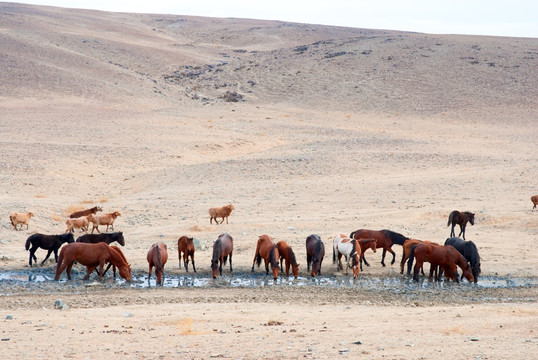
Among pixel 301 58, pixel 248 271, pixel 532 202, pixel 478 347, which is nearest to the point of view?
pixel 478 347

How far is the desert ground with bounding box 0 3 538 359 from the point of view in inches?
→ 414

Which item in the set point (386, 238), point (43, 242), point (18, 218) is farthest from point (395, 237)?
point (18, 218)

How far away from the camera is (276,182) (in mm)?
30750

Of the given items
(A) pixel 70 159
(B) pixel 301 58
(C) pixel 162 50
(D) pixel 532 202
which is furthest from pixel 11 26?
(D) pixel 532 202

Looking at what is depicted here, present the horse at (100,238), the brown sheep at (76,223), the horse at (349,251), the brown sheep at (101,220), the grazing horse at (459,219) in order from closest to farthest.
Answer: the horse at (349,251)
the horse at (100,238)
the grazing horse at (459,219)
the brown sheep at (76,223)
the brown sheep at (101,220)

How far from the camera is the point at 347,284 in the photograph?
51.0 ft

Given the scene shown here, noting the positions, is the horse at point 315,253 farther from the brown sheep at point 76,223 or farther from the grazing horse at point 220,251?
the brown sheep at point 76,223

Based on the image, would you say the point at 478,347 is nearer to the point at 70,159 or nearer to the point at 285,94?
the point at 70,159

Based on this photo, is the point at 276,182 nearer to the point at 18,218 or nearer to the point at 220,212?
the point at 220,212

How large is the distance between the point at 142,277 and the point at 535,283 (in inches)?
352

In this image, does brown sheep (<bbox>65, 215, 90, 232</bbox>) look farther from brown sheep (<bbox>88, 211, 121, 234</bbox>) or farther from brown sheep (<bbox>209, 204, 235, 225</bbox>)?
brown sheep (<bbox>209, 204, 235, 225</bbox>)

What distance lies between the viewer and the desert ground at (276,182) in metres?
10.5

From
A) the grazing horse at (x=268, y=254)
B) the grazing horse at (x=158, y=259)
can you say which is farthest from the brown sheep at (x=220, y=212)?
the grazing horse at (x=158, y=259)

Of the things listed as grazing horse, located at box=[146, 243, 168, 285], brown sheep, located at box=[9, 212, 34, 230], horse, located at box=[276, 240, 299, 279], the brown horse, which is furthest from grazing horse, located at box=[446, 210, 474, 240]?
brown sheep, located at box=[9, 212, 34, 230]
